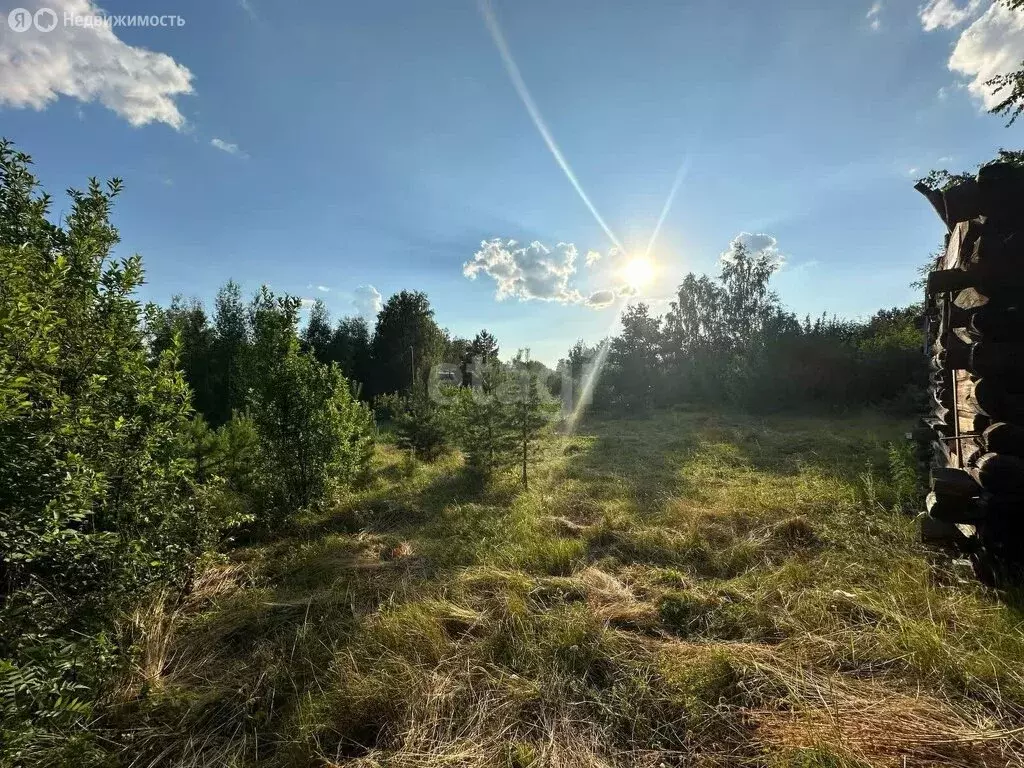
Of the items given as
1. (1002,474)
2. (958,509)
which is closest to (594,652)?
(958,509)

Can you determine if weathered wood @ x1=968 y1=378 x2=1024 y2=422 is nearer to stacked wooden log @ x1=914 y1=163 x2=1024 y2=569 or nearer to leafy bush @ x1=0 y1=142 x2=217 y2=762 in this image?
stacked wooden log @ x1=914 y1=163 x2=1024 y2=569

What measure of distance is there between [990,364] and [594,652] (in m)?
3.12

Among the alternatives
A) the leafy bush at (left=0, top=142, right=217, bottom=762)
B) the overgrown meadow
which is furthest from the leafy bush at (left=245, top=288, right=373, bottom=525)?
the leafy bush at (left=0, top=142, right=217, bottom=762)

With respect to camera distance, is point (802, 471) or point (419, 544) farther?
point (802, 471)

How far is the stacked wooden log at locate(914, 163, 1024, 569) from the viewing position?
2.73 m

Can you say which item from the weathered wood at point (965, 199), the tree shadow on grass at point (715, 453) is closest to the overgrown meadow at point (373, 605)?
the tree shadow on grass at point (715, 453)

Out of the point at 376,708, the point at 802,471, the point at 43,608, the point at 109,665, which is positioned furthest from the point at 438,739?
the point at 802,471

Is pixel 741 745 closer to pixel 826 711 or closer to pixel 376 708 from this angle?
pixel 826 711

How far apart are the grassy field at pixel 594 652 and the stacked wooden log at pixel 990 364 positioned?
1.43ft

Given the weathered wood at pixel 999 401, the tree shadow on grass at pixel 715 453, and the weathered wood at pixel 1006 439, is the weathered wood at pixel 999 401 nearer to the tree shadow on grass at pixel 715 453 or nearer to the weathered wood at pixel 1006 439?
the weathered wood at pixel 1006 439

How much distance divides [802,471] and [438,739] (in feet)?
23.0

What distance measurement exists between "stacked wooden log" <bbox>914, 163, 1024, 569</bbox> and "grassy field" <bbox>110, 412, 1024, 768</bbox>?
0.44m

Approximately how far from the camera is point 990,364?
2766 millimetres

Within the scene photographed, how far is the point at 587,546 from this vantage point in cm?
444
